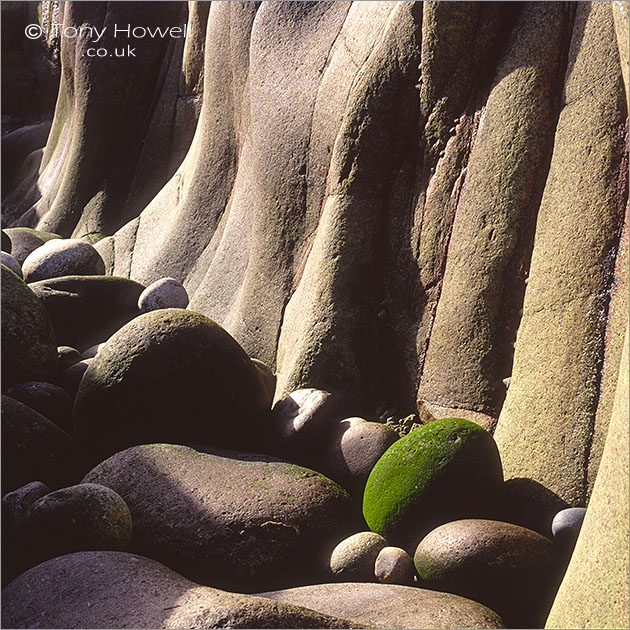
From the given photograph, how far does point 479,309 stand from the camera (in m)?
3.65

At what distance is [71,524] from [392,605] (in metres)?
1.15

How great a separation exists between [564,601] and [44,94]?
1286cm

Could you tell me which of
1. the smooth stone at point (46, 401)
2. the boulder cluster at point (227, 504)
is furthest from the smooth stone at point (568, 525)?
the smooth stone at point (46, 401)

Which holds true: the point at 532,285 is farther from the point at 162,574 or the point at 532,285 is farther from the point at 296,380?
the point at 162,574

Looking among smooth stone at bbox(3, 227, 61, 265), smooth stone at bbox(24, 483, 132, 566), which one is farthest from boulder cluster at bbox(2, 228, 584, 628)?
smooth stone at bbox(3, 227, 61, 265)

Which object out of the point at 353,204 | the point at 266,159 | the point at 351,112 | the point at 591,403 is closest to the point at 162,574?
the point at 591,403

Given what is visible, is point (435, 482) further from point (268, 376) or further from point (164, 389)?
point (268, 376)

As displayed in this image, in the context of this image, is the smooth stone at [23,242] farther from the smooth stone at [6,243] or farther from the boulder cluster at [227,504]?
the boulder cluster at [227,504]

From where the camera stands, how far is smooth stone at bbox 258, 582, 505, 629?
241 centimetres

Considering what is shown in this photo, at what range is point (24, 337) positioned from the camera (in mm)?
4273

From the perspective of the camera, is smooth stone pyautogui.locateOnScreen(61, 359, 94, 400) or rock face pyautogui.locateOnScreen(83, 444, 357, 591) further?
smooth stone pyautogui.locateOnScreen(61, 359, 94, 400)

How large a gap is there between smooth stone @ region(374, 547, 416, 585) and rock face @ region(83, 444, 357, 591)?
0.27 m

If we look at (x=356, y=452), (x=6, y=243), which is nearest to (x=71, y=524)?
(x=356, y=452)

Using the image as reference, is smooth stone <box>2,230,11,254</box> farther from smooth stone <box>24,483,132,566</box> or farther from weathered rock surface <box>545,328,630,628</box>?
weathered rock surface <box>545,328,630,628</box>
